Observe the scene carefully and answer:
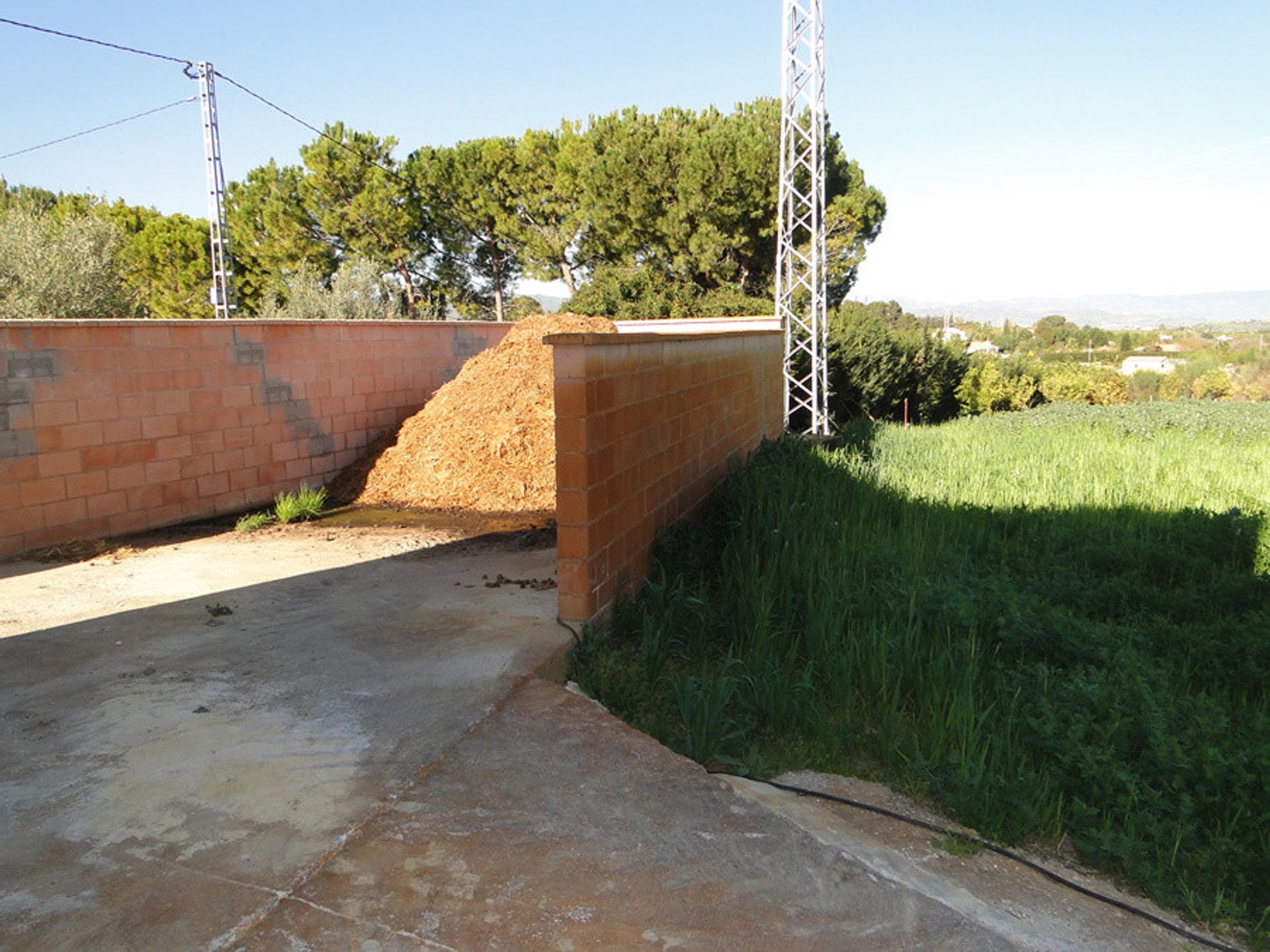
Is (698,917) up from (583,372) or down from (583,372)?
down

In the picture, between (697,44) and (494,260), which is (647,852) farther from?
(494,260)

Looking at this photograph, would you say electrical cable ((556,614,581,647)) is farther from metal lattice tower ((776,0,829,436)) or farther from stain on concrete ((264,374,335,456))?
metal lattice tower ((776,0,829,436))

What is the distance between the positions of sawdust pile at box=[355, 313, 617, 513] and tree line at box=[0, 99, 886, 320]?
11.7 metres

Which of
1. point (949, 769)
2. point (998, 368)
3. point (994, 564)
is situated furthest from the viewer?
point (998, 368)

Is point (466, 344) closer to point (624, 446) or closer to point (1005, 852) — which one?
point (624, 446)

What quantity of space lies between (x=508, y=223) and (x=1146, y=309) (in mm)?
191332

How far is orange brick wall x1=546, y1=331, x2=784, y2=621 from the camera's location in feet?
13.4

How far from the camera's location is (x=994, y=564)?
591 cm

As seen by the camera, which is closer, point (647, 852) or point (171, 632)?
point (647, 852)

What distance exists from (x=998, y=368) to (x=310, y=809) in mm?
23874

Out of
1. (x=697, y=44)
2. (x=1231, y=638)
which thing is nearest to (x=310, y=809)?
(x=1231, y=638)

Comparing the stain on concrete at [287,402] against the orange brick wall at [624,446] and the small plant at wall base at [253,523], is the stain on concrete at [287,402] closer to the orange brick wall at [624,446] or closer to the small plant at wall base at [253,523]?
the small plant at wall base at [253,523]

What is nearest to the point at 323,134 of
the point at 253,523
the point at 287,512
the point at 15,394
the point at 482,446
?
the point at 482,446

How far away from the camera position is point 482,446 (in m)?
9.06
